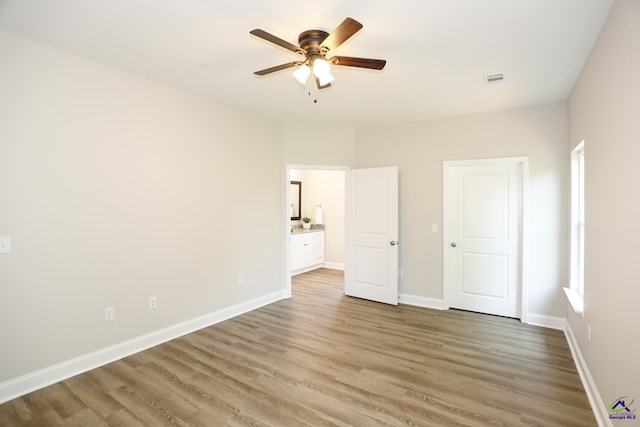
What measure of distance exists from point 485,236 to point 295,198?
13.8ft

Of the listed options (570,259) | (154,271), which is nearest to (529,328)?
(570,259)

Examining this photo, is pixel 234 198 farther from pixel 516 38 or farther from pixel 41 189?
pixel 516 38

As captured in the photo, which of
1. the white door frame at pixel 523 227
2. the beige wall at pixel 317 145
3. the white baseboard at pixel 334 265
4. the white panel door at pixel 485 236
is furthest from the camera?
the white baseboard at pixel 334 265

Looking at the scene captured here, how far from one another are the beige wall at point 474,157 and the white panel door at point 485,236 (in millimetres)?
161

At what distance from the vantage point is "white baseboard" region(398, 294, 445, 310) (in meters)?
4.40

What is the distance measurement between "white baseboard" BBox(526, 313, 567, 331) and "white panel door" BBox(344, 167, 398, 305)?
1623mm

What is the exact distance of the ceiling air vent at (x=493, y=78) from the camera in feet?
9.80

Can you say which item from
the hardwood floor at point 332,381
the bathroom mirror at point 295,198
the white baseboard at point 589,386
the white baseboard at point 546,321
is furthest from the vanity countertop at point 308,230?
the white baseboard at point 589,386

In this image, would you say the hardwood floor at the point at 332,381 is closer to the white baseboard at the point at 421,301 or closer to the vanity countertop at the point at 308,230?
the white baseboard at the point at 421,301

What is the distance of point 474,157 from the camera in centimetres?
417

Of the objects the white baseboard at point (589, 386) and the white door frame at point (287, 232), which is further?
the white door frame at point (287, 232)

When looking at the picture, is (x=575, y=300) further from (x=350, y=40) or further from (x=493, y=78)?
(x=350, y=40)

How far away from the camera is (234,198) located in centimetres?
408

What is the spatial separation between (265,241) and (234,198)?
0.83 metres
